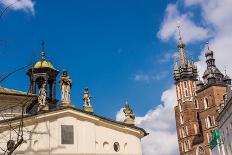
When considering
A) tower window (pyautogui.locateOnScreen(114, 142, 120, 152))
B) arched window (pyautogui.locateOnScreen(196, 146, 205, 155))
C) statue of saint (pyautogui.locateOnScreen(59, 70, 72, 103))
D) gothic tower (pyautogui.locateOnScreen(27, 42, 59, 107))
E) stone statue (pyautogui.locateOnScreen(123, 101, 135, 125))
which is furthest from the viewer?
arched window (pyautogui.locateOnScreen(196, 146, 205, 155))

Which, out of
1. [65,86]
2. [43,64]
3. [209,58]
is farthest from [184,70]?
[65,86]

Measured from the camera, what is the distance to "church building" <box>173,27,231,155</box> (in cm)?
9881

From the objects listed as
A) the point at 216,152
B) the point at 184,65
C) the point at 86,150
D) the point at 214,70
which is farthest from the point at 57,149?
the point at 184,65

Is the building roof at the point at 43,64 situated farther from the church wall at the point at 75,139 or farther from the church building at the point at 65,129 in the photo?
the church wall at the point at 75,139

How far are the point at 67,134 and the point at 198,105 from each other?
8330 cm

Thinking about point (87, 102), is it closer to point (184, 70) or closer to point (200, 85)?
point (200, 85)

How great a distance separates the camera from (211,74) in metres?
104

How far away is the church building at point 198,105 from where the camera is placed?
98.8 meters

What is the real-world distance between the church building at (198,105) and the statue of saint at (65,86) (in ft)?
238

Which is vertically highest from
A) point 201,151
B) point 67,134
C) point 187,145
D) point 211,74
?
point 211,74

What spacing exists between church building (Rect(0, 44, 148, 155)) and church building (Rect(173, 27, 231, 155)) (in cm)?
7011

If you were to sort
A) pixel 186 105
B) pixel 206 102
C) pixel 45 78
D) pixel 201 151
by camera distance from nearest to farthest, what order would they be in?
pixel 45 78
pixel 201 151
pixel 206 102
pixel 186 105

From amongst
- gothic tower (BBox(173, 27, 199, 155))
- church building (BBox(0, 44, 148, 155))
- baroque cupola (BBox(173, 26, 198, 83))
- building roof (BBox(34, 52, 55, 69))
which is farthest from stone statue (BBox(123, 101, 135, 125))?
baroque cupola (BBox(173, 26, 198, 83))

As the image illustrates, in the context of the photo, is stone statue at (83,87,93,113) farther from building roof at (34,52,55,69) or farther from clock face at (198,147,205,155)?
clock face at (198,147,205,155)
